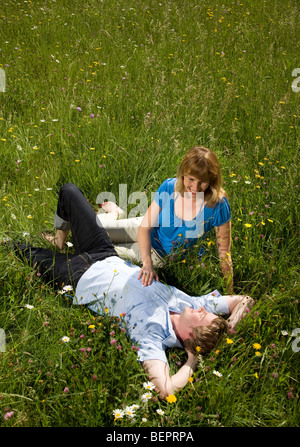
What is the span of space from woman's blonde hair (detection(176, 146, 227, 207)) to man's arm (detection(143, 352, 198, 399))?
1106 mm

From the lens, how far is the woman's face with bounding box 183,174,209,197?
2.66 meters

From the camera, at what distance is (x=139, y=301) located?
246cm

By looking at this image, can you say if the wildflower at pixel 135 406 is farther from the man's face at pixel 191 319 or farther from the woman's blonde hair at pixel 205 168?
the woman's blonde hair at pixel 205 168

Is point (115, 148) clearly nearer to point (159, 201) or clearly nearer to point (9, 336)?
point (159, 201)

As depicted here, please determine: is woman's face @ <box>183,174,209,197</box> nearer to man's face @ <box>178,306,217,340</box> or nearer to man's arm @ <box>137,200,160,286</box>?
man's arm @ <box>137,200,160,286</box>

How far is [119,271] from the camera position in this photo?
2.64 m

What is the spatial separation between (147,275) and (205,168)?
78 cm

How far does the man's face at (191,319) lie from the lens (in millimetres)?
2328

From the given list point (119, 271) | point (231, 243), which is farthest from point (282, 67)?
point (119, 271)

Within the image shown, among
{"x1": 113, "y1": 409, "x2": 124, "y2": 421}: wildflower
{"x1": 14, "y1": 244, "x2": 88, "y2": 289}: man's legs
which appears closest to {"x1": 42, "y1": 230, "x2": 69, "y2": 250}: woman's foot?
{"x1": 14, "y1": 244, "x2": 88, "y2": 289}: man's legs

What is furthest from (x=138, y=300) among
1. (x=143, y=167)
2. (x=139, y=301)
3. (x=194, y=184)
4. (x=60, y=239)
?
(x=143, y=167)

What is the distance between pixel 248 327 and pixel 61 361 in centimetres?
108

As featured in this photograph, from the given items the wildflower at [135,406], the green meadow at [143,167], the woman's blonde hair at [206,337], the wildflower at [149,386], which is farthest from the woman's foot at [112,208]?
the wildflower at [135,406]

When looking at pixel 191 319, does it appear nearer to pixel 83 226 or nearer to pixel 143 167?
pixel 83 226
